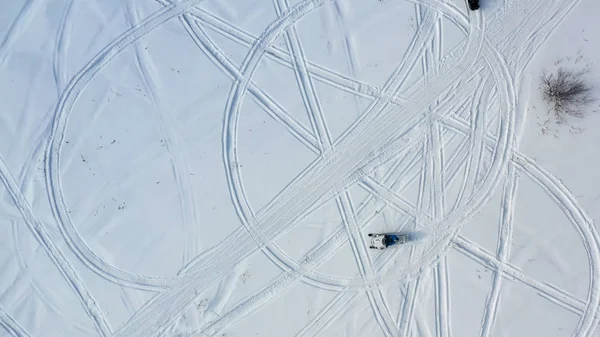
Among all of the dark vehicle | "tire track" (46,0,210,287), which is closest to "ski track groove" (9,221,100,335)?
"tire track" (46,0,210,287)

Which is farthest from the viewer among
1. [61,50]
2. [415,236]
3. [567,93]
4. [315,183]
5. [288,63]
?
[61,50]

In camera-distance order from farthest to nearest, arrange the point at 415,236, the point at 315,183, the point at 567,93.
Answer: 1. the point at 315,183
2. the point at 415,236
3. the point at 567,93

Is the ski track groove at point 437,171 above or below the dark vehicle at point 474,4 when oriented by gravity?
below

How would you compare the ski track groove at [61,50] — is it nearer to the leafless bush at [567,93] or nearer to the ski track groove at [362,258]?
the ski track groove at [362,258]

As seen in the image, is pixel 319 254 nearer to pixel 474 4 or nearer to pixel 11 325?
pixel 474 4

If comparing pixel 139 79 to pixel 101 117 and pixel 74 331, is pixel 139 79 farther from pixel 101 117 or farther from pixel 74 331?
pixel 74 331

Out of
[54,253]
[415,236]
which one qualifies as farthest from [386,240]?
[54,253]

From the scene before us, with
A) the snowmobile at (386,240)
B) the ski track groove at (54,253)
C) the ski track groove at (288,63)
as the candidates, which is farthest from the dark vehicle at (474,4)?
the ski track groove at (54,253)
